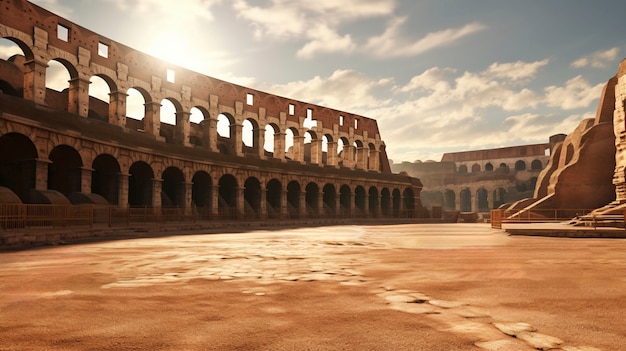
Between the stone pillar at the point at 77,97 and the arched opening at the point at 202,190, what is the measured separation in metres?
8.16

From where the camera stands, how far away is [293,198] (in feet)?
124

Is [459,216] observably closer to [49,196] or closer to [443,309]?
[49,196]

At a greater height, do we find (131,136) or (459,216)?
(131,136)

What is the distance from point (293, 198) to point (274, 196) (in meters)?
2.15

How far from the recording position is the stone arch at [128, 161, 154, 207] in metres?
25.5

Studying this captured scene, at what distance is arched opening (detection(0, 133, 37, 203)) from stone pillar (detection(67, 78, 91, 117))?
20.2 feet

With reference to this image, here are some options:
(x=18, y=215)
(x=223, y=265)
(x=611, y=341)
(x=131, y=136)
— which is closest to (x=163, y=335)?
(x=611, y=341)

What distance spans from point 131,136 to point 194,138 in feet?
36.0

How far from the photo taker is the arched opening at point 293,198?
35.5 metres

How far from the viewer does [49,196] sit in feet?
53.5

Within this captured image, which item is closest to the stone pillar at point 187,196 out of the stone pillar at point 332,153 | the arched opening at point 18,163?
the arched opening at point 18,163

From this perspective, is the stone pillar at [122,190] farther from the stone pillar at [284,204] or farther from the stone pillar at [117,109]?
the stone pillar at [284,204]

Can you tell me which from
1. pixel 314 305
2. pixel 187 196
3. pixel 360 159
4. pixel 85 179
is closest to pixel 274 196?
pixel 187 196

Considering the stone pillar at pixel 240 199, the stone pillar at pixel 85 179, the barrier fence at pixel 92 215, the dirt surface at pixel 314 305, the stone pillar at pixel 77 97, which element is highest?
the stone pillar at pixel 77 97
